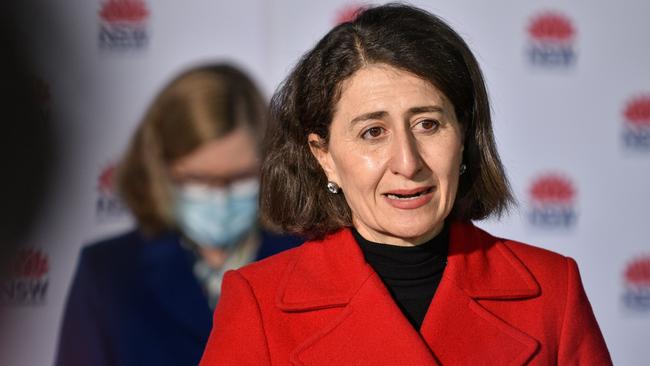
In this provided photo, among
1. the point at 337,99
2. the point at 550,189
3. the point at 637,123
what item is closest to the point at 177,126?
the point at 550,189

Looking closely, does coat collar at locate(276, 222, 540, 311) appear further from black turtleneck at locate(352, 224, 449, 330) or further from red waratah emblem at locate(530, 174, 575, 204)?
red waratah emblem at locate(530, 174, 575, 204)

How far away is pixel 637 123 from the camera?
4.51 m

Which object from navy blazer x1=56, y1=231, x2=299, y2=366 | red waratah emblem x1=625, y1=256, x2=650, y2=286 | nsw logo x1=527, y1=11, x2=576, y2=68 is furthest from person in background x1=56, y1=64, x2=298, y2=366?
red waratah emblem x1=625, y1=256, x2=650, y2=286

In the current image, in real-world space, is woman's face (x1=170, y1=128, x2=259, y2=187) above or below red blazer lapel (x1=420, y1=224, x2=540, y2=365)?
below

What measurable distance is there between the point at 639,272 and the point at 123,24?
2685mm

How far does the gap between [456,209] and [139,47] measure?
2.04 meters

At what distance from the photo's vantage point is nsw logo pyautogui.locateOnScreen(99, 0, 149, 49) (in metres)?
3.93

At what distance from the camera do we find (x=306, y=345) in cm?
211

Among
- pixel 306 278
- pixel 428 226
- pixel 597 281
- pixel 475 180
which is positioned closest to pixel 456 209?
pixel 475 180

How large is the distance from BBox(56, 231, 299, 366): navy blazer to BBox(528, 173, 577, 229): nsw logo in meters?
1.63

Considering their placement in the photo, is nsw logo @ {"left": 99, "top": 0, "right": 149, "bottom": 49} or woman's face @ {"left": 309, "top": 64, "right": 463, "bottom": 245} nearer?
woman's face @ {"left": 309, "top": 64, "right": 463, "bottom": 245}

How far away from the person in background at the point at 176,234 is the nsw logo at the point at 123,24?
245 mm

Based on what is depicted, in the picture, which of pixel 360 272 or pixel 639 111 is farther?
pixel 639 111

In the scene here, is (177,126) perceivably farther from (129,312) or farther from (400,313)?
(400,313)
